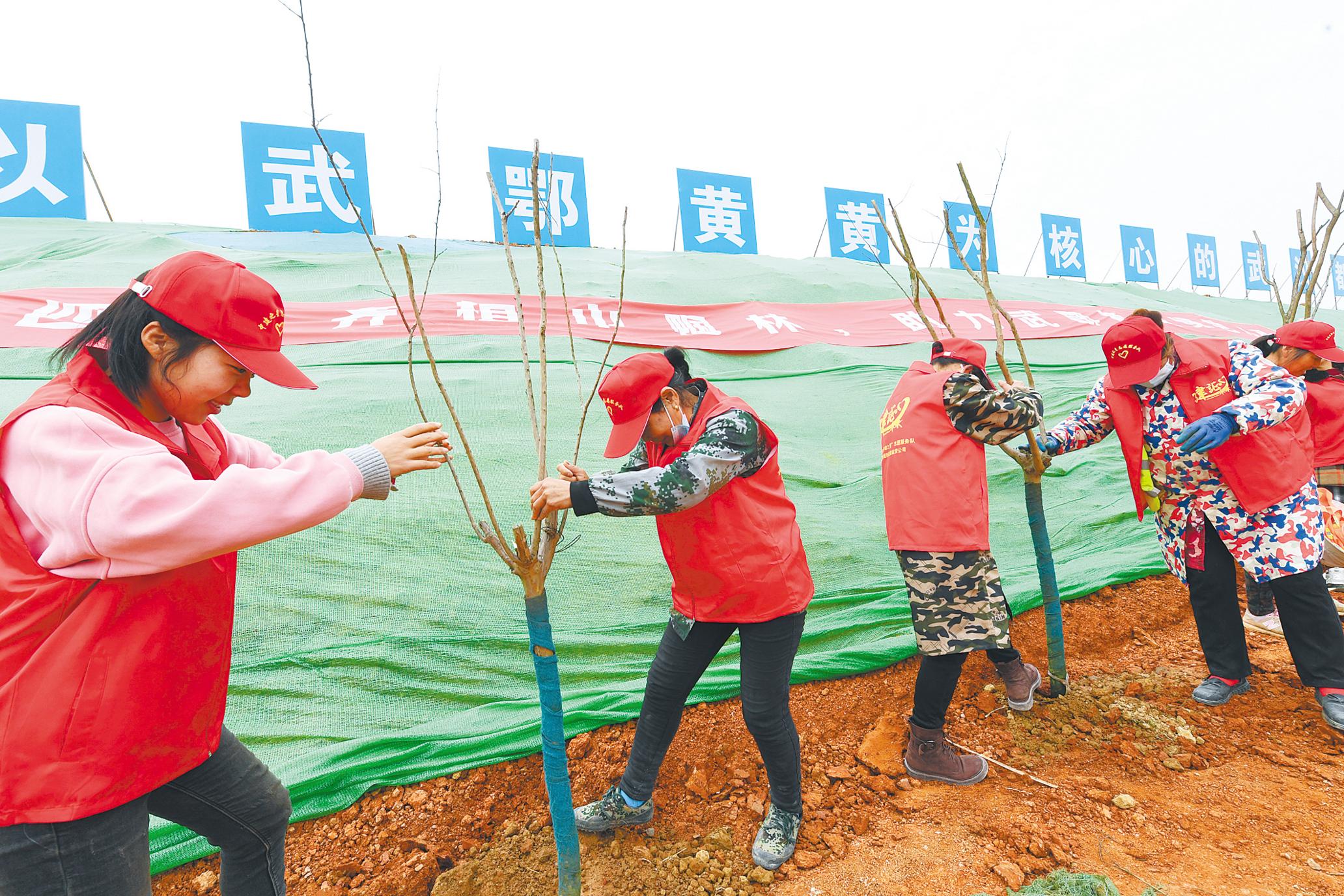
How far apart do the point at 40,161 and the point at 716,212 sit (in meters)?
8.01

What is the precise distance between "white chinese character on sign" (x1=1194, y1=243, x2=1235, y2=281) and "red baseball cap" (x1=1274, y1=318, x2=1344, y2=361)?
55.0 ft

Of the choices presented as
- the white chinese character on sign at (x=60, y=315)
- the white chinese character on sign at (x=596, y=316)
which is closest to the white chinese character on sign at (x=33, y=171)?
the white chinese character on sign at (x=60, y=315)

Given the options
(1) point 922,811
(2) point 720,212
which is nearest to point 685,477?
(1) point 922,811

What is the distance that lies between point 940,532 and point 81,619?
6.38ft

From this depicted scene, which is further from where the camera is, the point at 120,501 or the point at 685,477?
the point at 685,477

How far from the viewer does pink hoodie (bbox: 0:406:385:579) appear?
3.06 ft

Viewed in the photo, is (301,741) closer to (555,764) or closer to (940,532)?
(555,764)

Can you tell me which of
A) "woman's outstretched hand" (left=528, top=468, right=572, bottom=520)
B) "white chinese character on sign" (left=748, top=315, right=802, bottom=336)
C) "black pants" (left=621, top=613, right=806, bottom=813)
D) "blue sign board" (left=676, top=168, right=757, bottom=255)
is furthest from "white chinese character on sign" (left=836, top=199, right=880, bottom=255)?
"woman's outstretched hand" (left=528, top=468, right=572, bottom=520)

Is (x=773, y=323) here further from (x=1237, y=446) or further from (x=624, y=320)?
(x=1237, y=446)

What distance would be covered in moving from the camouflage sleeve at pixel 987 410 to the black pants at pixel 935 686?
66 centimetres

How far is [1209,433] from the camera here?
218cm

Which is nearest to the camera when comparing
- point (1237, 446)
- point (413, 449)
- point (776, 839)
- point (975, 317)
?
point (413, 449)

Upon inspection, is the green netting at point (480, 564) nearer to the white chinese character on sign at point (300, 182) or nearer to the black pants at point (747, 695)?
the black pants at point (747, 695)

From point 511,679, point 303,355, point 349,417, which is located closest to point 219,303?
point 511,679
